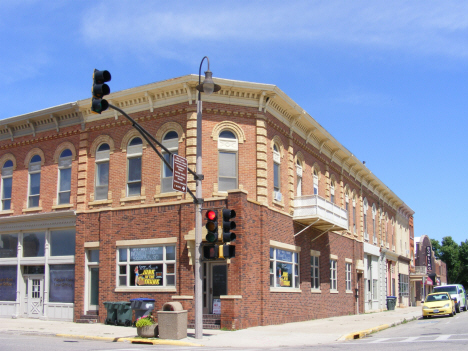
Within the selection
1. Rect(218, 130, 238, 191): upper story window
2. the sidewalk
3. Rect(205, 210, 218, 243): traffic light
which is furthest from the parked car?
Rect(205, 210, 218, 243): traffic light

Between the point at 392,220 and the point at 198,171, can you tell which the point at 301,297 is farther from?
the point at 392,220

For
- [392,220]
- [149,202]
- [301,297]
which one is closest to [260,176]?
[149,202]

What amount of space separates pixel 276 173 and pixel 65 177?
10.1 meters

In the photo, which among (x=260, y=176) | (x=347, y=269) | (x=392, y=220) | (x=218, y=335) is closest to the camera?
(x=218, y=335)

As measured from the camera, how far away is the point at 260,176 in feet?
73.8

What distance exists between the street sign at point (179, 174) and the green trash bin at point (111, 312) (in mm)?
8136

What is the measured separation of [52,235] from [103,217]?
3.62 meters

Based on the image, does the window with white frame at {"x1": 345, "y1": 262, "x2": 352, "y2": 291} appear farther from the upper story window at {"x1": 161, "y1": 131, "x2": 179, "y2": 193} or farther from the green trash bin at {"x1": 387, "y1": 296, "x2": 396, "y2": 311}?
the upper story window at {"x1": 161, "y1": 131, "x2": 179, "y2": 193}

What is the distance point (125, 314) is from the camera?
21.4 m

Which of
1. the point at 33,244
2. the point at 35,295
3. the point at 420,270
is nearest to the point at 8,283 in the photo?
the point at 35,295

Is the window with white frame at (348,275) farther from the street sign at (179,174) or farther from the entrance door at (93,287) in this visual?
the street sign at (179,174)

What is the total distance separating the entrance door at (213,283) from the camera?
21578 millimetres

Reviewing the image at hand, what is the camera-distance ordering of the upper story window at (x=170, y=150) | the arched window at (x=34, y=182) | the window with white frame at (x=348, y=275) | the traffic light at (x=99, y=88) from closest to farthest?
the traffic light at (x=99, y=88) → the upper story window at (x=170, y=150) → the arched window at (x=34, y=182) → the window with white frame at (x=348, y=275)

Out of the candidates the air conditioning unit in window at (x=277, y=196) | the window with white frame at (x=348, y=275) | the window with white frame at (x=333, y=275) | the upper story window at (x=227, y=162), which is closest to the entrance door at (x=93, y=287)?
the upper story window at (x=227, y=162)
